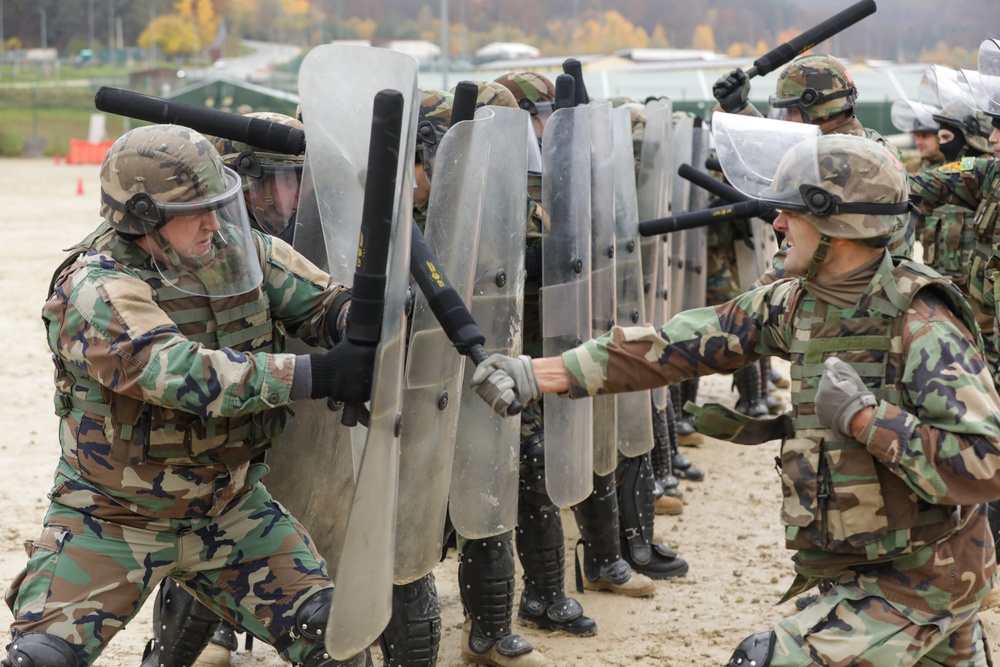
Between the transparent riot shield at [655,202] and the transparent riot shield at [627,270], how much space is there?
424mm

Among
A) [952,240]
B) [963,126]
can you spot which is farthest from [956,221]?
[963,126]

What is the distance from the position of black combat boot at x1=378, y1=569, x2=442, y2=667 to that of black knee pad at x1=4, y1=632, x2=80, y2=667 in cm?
120

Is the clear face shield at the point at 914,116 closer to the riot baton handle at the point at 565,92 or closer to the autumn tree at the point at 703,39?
the riot baton handle at the point at 565,92

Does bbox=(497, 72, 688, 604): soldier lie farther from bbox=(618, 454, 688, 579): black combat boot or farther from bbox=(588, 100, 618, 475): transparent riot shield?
bbox=(588, 100, 618, 475): transparent riot shield

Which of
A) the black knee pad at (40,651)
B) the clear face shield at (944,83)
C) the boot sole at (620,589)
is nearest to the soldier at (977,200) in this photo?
the clear face shield at (944,83)

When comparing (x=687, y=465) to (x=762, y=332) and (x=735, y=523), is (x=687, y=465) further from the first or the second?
(x=762, y=332)

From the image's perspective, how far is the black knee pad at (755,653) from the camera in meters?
3.08

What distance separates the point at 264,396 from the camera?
10.5 feet

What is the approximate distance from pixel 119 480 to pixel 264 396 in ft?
1.87

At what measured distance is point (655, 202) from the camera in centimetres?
575

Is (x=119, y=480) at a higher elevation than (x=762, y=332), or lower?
lower

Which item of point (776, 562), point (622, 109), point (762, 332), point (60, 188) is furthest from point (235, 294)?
point (60, 188)

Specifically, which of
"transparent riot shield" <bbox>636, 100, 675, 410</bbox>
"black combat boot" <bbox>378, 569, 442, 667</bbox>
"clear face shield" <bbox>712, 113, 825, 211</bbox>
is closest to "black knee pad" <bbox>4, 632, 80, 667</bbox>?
"black combat boot" <bbox>378, 569, 442, 667</bbox>

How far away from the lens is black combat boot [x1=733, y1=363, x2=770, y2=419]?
337 inches
